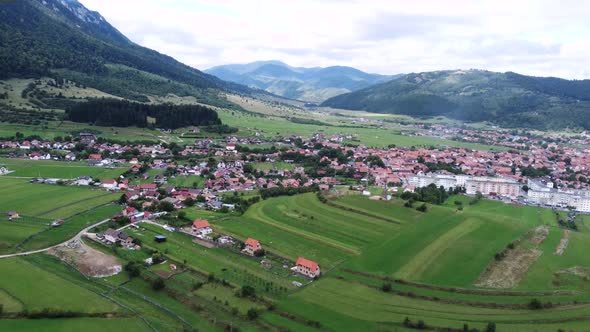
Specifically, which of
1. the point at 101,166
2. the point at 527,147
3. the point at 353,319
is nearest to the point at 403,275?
the point at 353,319

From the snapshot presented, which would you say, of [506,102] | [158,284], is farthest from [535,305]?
[506,102]

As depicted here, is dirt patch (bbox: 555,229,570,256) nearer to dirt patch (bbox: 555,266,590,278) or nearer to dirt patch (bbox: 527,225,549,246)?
dirt patch (bbox: 527,225,549,246)

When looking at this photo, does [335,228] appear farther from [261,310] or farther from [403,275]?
[261,310]

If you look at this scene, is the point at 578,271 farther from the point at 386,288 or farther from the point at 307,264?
the point at 307,264

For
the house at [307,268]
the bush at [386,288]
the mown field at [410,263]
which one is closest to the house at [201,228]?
the mown field at [410,263]

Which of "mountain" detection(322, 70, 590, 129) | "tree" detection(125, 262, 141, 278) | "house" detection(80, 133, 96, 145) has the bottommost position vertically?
"tree" detection(125, 262, 141, 278)

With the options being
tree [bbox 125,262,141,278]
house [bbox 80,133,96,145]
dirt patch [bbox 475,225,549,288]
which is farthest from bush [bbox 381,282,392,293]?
house [bbox 80,133,96,145]
